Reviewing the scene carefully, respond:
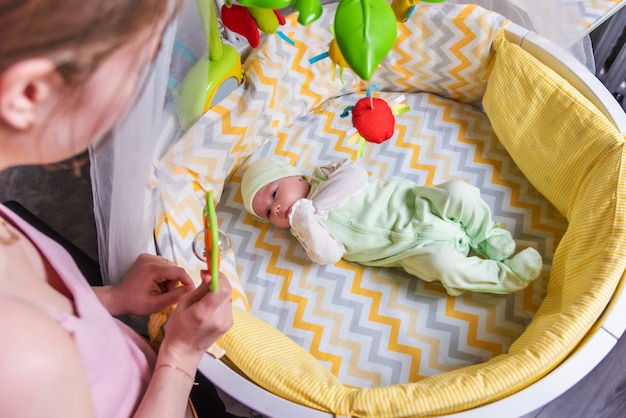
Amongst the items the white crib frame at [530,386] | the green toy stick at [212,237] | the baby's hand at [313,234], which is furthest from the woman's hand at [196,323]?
the baby's hand at [313,234]

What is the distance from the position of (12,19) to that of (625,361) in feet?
5.01

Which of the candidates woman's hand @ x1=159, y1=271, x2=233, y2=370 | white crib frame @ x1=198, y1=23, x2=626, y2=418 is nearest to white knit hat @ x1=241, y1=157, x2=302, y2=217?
white crib frame @ x1=198, y1=23, x2=626, y2=418

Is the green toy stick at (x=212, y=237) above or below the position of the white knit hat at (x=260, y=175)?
above

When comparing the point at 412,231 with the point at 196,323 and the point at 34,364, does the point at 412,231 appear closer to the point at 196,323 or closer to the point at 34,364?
the point at 196,323

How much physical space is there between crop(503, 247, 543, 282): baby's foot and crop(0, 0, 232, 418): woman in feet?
2.74

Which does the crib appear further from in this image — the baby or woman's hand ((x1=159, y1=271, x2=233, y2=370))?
woman's hand ((x1=159, y1=271, x2=233, y2=370))

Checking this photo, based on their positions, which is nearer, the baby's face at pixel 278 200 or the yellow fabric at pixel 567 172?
the yellow fabric at pixel 567 172

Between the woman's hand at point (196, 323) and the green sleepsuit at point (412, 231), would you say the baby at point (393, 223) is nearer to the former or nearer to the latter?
the green sleepsuit at point (412, 231)

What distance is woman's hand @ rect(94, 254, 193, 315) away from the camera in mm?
852

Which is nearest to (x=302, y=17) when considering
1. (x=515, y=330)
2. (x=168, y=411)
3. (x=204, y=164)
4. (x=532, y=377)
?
(x=168, y=411)

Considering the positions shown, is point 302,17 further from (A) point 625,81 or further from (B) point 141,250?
(A) point 625,81

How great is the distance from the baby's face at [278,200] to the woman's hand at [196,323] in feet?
2.01

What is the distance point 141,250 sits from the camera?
0.98m

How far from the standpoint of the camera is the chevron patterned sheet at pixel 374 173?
3.97ft
